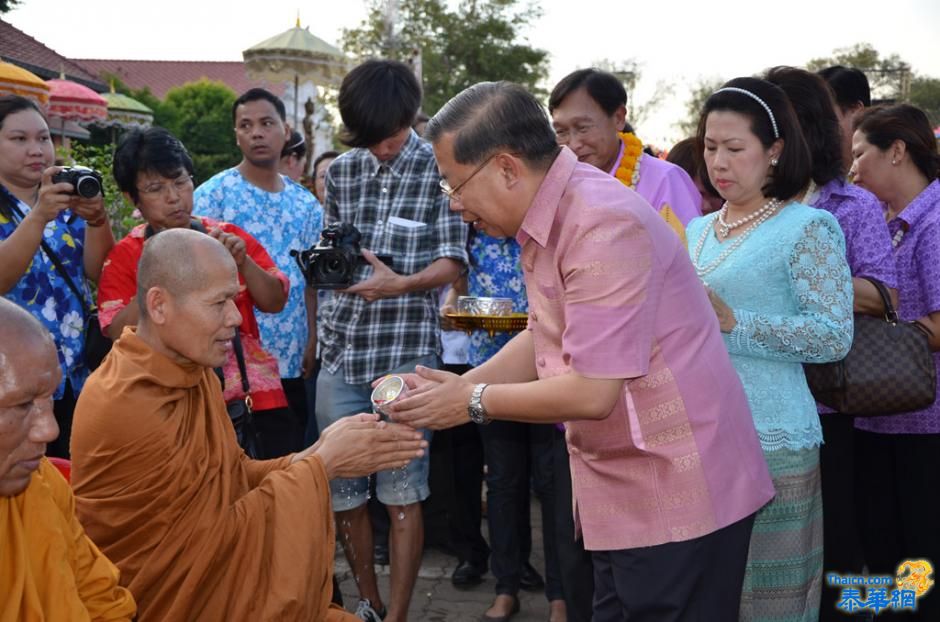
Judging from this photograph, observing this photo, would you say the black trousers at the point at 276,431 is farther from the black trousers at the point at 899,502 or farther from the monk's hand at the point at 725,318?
the black trousers at the point at 899,502

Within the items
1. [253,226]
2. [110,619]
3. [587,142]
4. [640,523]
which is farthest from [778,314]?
[253,226]

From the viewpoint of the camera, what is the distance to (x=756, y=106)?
9.89ft

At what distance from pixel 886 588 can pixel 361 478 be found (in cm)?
238

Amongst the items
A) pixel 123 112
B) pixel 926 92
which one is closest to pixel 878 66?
pixel 926 92

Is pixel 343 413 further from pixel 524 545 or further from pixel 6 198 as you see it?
pixel 6 198

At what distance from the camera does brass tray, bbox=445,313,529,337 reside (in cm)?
424

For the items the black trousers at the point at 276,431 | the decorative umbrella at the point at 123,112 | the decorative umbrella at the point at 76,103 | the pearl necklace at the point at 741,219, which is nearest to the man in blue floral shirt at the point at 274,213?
the black trousers at the point at 276,431

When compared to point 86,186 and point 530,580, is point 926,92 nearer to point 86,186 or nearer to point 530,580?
point 530,580

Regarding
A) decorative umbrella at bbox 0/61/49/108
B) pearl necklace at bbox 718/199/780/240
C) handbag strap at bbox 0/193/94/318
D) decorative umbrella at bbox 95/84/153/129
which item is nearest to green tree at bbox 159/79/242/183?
decorative umbrella at bbox 95/84/153/129

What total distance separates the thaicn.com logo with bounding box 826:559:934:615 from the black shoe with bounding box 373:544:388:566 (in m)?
2.84

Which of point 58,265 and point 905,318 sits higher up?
point 905,318

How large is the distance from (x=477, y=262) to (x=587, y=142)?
100 cm

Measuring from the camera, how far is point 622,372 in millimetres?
2207

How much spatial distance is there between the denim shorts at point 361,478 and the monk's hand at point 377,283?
0.40 meters
